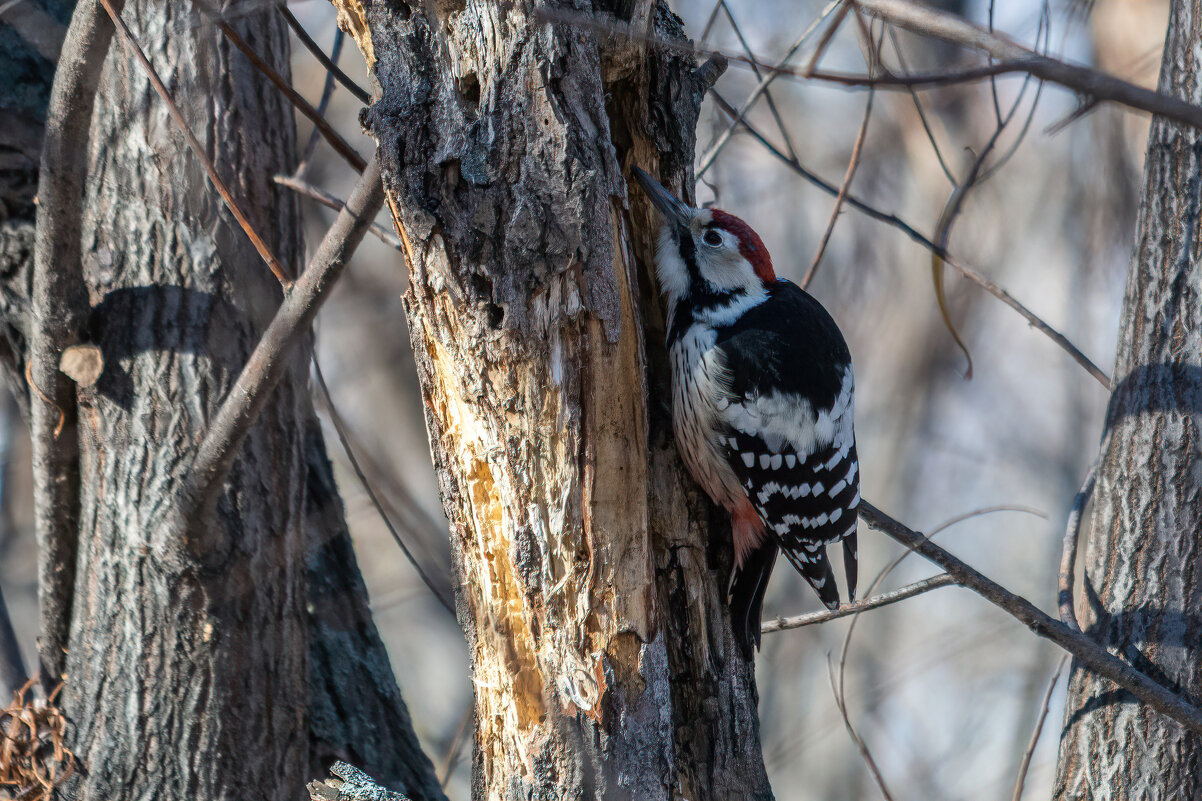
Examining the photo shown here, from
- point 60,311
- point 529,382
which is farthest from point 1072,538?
point 60,311

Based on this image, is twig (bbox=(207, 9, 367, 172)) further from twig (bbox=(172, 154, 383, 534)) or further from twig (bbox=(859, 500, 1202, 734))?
twig (bbox=(859, 500, 1202, 734))

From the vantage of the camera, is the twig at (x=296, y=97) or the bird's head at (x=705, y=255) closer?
the twig at (x=296, y=97)

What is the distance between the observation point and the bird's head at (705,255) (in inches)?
91.6

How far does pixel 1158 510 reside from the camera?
2266 millimetres

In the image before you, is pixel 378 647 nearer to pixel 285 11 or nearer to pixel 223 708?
pixel 223 708

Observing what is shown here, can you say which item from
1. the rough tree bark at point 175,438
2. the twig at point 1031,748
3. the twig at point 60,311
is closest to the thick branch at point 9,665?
the twig at point 60,311

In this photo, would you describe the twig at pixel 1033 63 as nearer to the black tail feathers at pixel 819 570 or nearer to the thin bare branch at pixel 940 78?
the thin bare branch at pixel 940 78

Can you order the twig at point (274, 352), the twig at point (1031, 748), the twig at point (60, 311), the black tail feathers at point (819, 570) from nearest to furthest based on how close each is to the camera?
the twig at point (274, 352), the twig at point (60, 311), the twig at point (1031, 748), the black tail feathers at point (819, 570)

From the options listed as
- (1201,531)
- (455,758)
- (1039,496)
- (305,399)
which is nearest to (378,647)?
(455,758)

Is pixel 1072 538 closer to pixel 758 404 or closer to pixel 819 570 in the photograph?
pixel 819 570

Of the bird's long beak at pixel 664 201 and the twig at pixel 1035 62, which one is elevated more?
the bird's long beak at pixel 664 201

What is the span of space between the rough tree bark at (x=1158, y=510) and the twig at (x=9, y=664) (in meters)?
2.81

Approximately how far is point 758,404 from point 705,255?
43 centimetres

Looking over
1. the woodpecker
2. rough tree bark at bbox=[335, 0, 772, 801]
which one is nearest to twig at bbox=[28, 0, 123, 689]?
rough tree bark at bbox=[335, 0, 772, 801]
